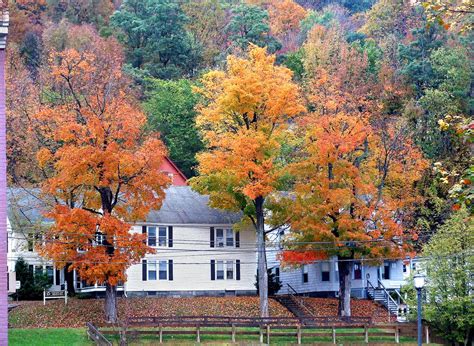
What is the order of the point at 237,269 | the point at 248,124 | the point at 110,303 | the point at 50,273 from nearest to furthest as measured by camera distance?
the point at 110,303, the point at 248,124, the point at 50,273, the point at 237,269

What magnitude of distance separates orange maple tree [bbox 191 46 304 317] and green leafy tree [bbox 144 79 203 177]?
2956 cm

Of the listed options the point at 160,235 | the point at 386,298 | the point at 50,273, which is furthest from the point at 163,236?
the point at 386,298

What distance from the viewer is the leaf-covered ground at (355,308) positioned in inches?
2430

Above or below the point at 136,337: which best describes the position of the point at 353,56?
above

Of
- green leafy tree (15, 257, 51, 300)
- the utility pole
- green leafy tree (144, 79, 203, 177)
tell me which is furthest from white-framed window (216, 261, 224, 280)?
the utility pole

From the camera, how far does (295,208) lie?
5694 centimetres

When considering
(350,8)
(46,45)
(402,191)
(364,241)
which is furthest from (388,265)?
(350,8)

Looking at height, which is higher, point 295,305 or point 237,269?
point 237,269

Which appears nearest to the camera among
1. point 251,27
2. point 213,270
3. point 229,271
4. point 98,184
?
point 98,184

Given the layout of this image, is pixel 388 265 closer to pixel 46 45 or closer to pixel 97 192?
pixel 97 192

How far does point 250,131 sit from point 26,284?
1759 cm

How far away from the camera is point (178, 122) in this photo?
89.0 metres

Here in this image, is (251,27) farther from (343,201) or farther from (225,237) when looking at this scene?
(343,201)

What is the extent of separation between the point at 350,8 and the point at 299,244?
109m
